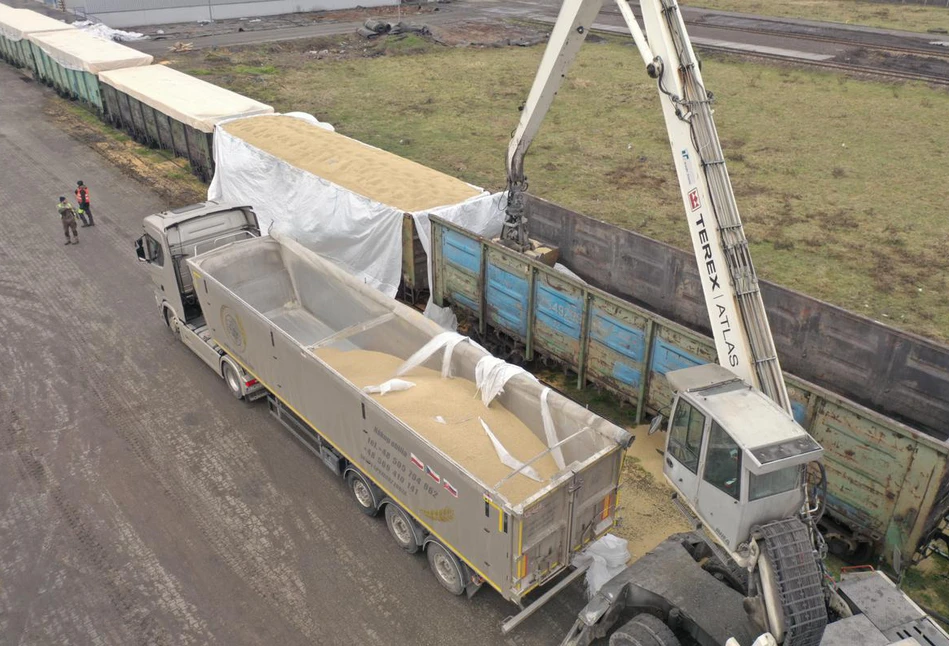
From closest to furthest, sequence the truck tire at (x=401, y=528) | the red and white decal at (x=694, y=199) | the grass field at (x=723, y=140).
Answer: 1. the red and white decal at (x=694, y=199)
2. the truck tire at (x=401, y=528)
3. the grass field at (x=723, y=140)

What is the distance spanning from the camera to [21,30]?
32.3 metres

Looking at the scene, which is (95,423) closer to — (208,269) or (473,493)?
(208,269)

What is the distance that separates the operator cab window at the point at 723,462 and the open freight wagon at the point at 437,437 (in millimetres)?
1417

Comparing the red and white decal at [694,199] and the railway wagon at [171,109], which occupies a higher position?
Result: the red and white decal at [694,199]

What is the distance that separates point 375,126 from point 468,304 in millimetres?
14897

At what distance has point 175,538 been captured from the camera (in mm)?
9453

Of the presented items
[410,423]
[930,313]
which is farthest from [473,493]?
[930,313]

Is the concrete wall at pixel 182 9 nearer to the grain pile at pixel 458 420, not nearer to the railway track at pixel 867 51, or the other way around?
the railway track at pixel 867 51

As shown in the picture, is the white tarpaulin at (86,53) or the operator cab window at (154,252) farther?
the white tarpaulin at (86,53)

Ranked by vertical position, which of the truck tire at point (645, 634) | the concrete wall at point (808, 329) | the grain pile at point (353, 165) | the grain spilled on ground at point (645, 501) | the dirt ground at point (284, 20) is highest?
the dirt ground at point (284, 20)

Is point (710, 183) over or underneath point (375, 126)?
over

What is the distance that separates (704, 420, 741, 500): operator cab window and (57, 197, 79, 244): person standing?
16.6m

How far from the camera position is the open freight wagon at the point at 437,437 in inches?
299

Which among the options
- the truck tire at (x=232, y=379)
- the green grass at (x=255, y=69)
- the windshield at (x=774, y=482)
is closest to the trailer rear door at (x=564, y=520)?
the windshield at (x=774, y=482)
